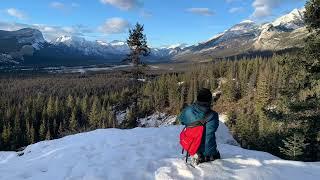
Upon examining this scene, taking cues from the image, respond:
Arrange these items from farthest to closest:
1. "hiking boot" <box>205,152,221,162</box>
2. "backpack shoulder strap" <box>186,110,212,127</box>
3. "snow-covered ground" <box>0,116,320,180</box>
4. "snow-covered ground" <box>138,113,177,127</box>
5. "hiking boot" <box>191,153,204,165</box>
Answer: "snow-covered ground" <box>138,113,177,127</box>
"hiking boot" <box>205,152,221,162</box>
"hiking boot" <box>191,153,204,165</box>
"backpack shoulder strap" <box>186,110,212,127</box>
"snow-covered ground" <box>0,116,320,180</box>

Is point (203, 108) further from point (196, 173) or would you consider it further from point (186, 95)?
point (186, 95)

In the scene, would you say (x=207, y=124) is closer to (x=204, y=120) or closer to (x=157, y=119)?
(x=204, y=120)

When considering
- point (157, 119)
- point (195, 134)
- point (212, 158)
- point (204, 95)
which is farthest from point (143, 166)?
point (157, 119)

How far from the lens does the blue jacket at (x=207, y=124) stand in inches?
483

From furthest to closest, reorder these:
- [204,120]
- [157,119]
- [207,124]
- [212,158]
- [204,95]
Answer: [157,119] < [212,158] < [207,124] < [204,120] < [204,95]

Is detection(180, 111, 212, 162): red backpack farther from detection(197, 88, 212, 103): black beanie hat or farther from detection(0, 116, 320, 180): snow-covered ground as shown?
detection(0, 116, 320, 180): snow-covered ground

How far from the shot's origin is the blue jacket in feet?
40.3

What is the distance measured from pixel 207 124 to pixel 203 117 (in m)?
0.30

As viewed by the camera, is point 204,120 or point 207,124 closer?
point 204,120

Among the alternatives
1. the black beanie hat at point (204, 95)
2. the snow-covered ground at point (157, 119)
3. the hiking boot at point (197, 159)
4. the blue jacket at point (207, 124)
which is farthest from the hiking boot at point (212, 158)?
Answer: the snow-covered ground at point (157, 119)

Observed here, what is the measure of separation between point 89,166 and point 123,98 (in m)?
139

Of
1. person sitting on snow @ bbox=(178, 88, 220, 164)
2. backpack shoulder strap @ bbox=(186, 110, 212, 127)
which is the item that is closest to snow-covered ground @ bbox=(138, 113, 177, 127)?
person sitting on snow @ bbox=(178, 88, 220, 164)

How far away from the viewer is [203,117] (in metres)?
12.2

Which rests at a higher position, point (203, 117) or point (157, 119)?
point (203, 117)
